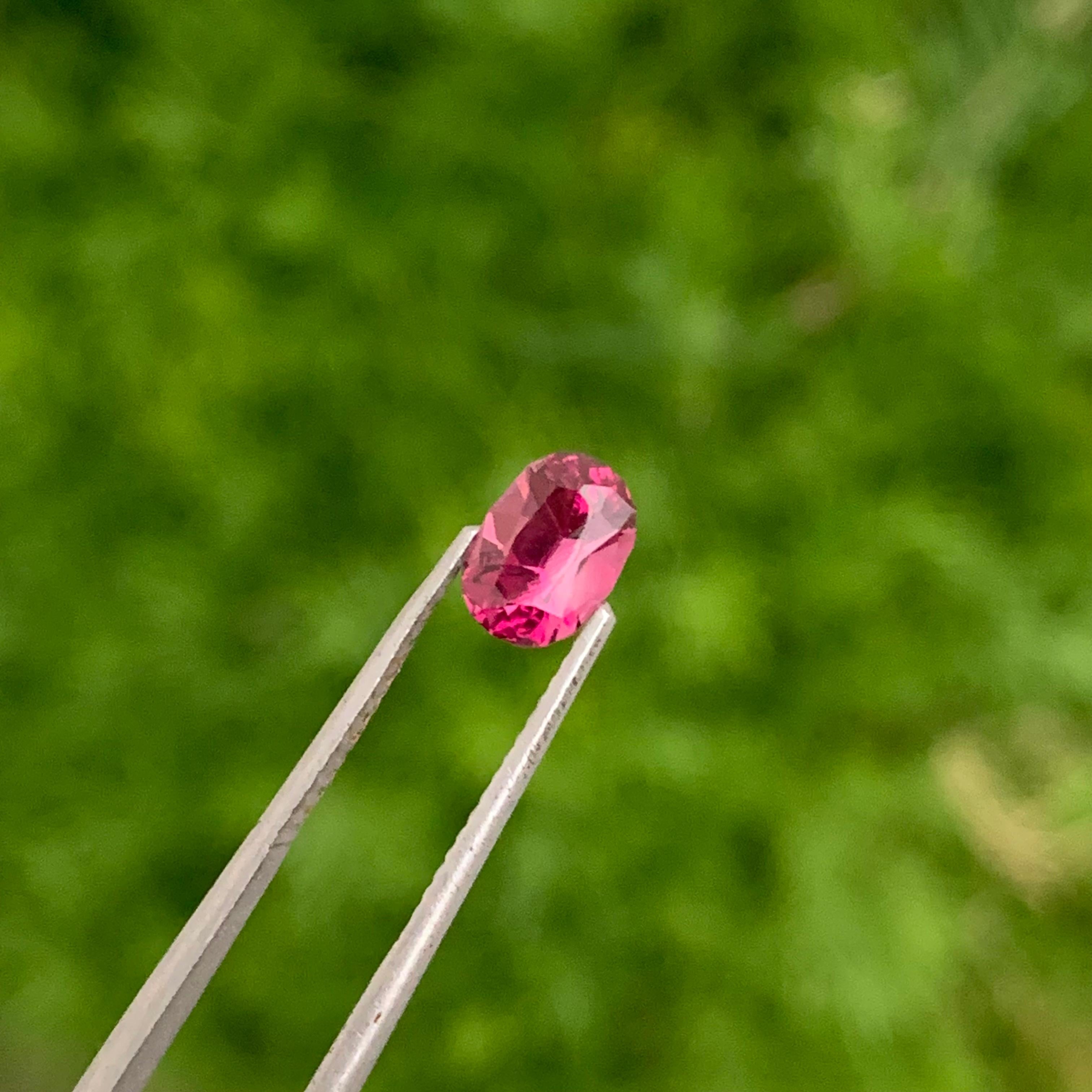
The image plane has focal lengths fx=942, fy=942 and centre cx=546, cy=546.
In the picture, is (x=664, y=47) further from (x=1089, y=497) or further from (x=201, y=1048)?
(x=201, y=1048)

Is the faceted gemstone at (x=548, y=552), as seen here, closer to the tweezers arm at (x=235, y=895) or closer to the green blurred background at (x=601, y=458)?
the tweezers arm at (x=235, y=895)

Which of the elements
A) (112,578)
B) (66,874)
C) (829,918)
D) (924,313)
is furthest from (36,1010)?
(924,313)

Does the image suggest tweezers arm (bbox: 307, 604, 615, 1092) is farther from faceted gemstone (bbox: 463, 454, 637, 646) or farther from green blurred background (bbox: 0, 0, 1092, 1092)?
green blurred background (bbox: 0, 0, 1092, 1092)

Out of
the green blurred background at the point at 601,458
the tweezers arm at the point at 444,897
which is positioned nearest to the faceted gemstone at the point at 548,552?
the tweezers arm at the point at 444,897

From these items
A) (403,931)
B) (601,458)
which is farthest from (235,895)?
(601,458)

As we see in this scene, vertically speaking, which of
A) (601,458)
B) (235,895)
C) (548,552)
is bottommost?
(235,895)

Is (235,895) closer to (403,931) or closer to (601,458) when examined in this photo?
(403,931)
